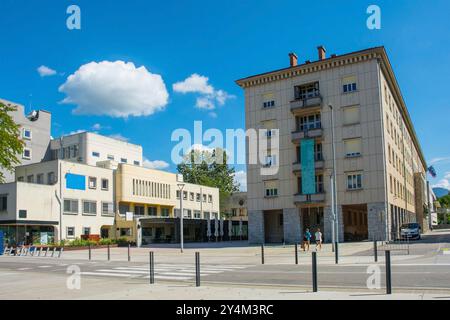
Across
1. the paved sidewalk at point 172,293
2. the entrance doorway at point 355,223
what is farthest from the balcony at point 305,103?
the paved sidewalk at point 172,293

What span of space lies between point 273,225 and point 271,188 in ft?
19.0

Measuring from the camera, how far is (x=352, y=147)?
45344 mm

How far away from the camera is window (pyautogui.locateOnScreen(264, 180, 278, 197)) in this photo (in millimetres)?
48688

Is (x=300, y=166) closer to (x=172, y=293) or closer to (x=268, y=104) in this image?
(x=268, y=104)

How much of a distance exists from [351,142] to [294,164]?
5.79 m

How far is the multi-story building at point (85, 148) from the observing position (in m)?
69.1

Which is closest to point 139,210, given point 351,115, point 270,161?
point 270,161

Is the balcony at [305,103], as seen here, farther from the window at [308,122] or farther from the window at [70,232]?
the window at [70,232]

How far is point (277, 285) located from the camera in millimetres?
13000

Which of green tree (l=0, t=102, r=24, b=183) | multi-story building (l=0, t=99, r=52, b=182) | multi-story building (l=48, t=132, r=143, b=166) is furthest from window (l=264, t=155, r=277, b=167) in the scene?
multi-story building (l=0, t=99, r=52, b=182)

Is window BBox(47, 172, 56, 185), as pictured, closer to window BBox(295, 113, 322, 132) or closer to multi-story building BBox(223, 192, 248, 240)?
window BBox(295, 113, 322, 132)

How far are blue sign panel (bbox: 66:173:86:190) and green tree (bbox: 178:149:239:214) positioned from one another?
4424 centimetres

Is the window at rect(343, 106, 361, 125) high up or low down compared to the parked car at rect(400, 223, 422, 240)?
up
